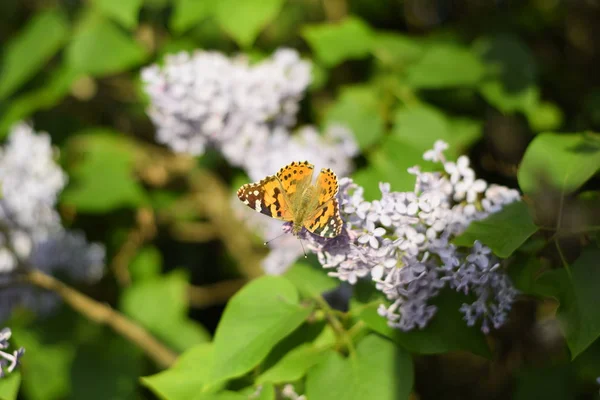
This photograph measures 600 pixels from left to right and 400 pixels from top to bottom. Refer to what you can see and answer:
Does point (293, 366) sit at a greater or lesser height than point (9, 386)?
lesser

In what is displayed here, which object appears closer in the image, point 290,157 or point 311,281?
→ point 311,281

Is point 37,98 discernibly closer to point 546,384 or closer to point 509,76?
point 509,76

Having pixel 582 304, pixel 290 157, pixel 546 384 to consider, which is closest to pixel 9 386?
pixel 290 157

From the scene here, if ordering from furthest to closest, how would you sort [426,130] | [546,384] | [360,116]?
[546,384], [360,116], [426,130]

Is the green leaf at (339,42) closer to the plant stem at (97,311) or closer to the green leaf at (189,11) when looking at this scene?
the green leaf at (189,11)

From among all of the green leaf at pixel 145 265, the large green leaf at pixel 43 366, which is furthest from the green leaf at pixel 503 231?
the green leaf at pixel 145 265

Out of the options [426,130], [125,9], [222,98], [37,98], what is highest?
[125,9]

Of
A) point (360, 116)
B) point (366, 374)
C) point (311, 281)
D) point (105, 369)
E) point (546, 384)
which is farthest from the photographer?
point (105, 369)
